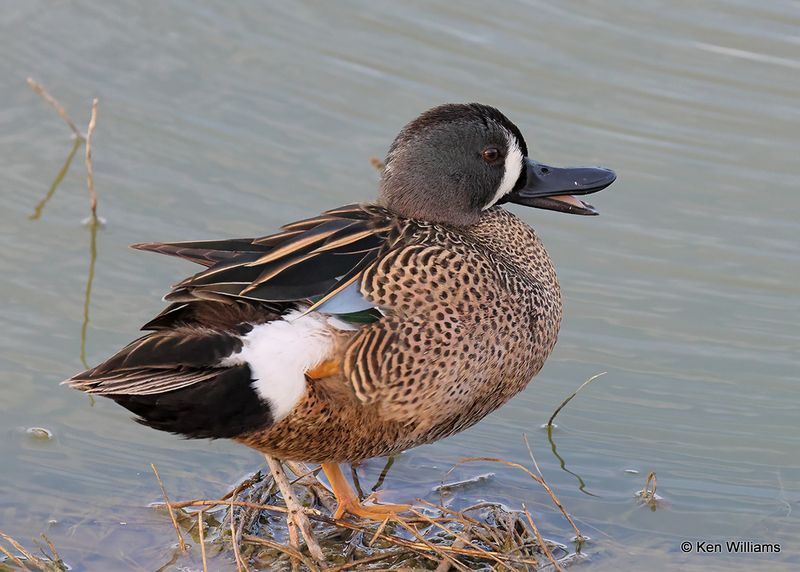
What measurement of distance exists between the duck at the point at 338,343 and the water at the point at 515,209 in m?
0.58

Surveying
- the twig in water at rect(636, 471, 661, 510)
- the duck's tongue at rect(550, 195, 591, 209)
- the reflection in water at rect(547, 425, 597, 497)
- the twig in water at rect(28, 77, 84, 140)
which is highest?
the duck's tongue at rect(550, 195, 591, 209)

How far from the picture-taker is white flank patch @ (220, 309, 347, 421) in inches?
137

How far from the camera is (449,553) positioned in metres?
3.75

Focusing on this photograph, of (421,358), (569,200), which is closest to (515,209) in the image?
(569,200)

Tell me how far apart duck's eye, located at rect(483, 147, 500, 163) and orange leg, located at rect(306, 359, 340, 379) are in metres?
1.01

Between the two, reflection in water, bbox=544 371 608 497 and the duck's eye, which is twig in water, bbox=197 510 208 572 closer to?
reflection in water, bbox=544 371 608 497

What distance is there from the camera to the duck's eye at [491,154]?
4244 millimetres

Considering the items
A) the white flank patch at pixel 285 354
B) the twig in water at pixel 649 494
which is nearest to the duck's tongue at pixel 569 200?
the twig in water at pixel 649 494

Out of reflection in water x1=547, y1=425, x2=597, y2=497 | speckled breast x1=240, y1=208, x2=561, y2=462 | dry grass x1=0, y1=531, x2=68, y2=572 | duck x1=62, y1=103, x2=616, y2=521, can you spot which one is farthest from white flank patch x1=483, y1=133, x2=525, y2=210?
dry grass x1=0, y1=531, x2=68, y2=572

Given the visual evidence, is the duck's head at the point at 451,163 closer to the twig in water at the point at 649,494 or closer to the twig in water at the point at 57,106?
the twig in water at the point at 649,494

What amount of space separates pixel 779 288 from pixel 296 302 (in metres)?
2.56

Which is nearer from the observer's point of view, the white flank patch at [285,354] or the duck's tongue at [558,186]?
the white flank patch at [285,354]

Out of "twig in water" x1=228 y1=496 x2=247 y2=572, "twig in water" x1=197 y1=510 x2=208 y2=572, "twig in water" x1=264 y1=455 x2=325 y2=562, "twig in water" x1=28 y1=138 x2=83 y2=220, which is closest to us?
"twig in water" x1=197 y1=510 x2=208 y2=572

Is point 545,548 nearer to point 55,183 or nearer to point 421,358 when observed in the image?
point 421,358
